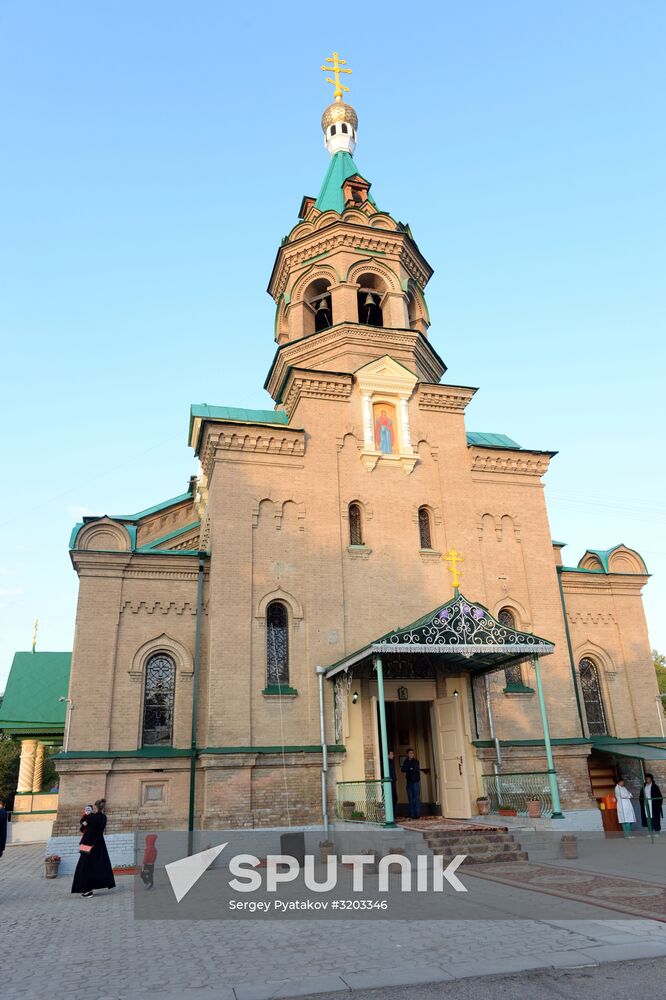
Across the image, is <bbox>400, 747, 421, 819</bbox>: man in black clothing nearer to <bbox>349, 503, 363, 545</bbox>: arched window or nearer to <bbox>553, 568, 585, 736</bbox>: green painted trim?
<bbox>553, 568, 585, 736</bbox>: green painted trim

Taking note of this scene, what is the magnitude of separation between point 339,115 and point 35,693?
81.6 feet

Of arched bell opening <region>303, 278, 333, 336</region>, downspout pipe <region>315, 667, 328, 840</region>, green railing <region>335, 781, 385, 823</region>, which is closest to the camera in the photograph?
green railing <region>335, 781, 385, 823</region>

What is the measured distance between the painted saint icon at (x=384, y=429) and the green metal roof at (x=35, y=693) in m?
14.3

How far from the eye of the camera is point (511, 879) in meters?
10.6

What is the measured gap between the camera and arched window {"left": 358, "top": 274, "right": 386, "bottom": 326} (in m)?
21.8

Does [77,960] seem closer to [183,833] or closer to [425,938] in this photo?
[425,938]

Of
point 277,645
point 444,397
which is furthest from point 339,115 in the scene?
point 277,645

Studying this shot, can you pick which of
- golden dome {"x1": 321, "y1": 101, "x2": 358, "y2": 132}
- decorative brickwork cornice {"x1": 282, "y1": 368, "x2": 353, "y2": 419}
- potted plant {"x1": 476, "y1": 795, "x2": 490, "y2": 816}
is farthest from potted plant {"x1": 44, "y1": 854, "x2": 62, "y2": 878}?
golden dome {"x1": 321, "y1": 101, "x2": 358, "y2": 132}

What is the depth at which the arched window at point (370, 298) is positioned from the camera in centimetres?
2184

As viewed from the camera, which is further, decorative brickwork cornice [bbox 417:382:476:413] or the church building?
decorative brickwork cornice [bbox 417:382:476:413]

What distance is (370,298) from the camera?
71.3 ft

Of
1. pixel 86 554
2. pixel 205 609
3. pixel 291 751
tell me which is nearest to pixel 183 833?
pixel 291 751

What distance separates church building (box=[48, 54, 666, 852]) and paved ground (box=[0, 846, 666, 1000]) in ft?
17.6

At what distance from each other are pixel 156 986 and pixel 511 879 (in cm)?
628
